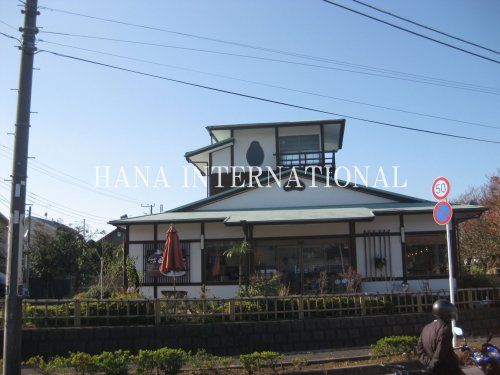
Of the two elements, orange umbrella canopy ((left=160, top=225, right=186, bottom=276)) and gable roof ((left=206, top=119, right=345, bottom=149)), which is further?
gable roof ((left=206, top=119, right=345, bottom=149))

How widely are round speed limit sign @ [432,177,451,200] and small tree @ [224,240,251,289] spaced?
7.86m

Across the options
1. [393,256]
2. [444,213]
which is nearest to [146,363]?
[444,213]

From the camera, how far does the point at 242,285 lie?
17750 mm

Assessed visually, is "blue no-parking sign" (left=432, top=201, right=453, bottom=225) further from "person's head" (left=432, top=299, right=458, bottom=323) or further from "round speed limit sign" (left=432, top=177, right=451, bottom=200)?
"person's head" (left=432, top=299, right=458, bottom=323)

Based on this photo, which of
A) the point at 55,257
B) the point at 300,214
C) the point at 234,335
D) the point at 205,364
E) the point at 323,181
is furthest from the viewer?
the point at 55,257

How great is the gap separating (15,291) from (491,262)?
27119mm

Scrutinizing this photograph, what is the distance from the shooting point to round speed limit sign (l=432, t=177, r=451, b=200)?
11.1 m

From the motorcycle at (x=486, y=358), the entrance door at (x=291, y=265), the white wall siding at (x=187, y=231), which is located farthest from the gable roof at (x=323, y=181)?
the motorcycle at (x=486, y=358)

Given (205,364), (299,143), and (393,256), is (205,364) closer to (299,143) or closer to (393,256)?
(393,256)

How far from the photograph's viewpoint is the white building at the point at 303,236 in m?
18.6

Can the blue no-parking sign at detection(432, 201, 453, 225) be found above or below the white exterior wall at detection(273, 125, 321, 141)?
below

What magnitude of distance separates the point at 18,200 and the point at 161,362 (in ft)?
12.6

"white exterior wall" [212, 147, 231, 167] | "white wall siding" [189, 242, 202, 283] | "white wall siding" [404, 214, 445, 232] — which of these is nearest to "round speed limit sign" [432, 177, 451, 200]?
"white wall siding" [404, 214, 445, 232]

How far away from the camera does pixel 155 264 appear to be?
19.4 metres
